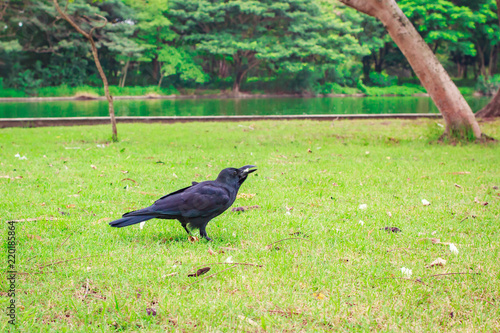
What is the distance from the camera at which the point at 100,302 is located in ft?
7.75

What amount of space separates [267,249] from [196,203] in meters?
0.60

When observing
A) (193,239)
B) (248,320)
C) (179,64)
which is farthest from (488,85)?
(248,320)

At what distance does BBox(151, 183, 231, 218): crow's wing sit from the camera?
3.06m

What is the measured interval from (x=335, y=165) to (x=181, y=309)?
14.4 ft

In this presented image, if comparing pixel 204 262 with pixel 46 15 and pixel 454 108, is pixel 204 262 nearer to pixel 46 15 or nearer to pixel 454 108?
pixel 454 108

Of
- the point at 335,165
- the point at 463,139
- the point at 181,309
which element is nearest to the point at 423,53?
the point at 463,139

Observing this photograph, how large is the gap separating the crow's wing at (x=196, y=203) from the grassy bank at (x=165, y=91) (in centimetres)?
3259

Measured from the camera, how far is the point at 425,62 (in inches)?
315

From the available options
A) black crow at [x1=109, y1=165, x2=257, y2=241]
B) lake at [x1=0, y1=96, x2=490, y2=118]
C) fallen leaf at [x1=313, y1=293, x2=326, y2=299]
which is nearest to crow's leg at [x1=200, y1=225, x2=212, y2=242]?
black crow at [x1=109, y1=165, x2=257, y2=241]

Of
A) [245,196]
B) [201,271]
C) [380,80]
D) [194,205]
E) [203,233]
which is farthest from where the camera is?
[380,80]

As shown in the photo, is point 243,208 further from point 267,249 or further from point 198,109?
point 198,109

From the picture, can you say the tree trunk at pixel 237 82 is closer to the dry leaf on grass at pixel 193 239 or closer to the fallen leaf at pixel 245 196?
the fallen leaf at pixel 245 196

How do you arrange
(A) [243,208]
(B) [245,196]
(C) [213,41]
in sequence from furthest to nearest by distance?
1. (C) [213,41]
2. (B) [245,196]
3. (A) [243,208]

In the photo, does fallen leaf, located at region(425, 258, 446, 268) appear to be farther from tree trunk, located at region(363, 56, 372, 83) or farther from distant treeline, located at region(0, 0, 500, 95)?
tree trunk, located at region(363, 56, 372, 83)
